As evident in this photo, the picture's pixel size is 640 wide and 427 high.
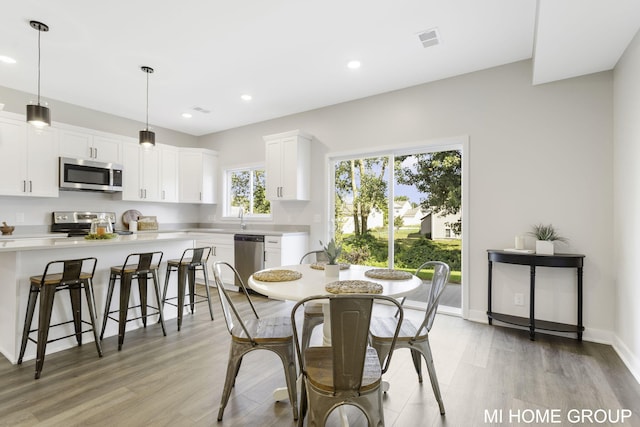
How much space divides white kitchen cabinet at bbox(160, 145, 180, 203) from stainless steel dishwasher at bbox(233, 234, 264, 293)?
170 centimetres

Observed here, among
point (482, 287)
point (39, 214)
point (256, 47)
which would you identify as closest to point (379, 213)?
point (482, 287)

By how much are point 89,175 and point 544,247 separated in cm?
586

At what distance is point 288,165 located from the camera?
4.85m

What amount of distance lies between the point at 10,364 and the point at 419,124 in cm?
460

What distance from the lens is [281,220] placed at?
5.39m

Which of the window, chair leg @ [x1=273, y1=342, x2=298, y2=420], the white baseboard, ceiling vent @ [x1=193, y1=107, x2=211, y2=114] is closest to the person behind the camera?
chair leg @ [x1=273, y1=342, x2=298, y2=420]

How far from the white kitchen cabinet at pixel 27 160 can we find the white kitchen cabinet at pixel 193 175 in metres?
1.92

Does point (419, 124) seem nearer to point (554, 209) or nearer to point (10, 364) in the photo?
point (554, 209)

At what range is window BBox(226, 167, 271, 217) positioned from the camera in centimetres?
581

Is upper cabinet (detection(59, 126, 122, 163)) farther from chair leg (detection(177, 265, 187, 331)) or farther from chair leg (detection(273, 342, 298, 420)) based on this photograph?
chair leg (detection(273, 342, 298, 420))

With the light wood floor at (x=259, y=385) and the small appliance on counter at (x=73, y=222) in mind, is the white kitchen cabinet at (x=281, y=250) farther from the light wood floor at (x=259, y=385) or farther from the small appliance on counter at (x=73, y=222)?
the small appliance on counter at (x=73, y=222)

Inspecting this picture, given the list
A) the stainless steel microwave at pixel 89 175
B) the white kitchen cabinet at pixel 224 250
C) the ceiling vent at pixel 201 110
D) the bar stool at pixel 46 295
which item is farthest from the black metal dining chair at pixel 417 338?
the stainless steel microwave at pixel 89 175

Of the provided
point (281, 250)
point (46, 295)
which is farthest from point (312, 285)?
point (281, 250)

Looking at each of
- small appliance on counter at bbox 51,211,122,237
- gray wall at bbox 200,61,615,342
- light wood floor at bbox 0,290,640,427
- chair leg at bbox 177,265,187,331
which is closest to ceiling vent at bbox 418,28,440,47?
gray wall at bbox 200,61,615,342
